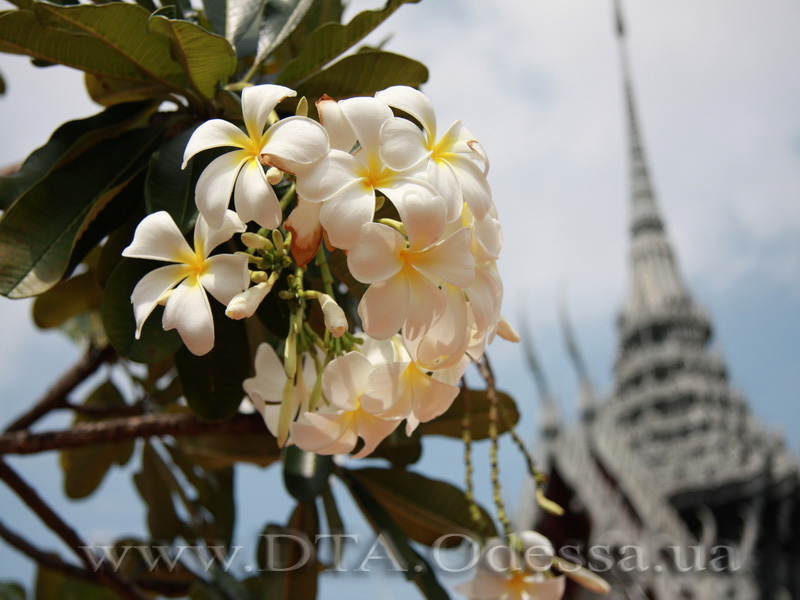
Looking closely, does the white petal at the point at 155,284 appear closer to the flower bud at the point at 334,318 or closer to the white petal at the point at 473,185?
the flower bud at the point at 334,318

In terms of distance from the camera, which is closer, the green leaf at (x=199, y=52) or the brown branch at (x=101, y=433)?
the green leaf at (x=199, y=52)

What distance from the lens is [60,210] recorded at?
3.32 feet

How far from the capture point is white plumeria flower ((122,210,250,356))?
60cm

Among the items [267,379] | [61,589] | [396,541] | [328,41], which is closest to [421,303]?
[267,379]

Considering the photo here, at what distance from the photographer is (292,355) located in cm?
68

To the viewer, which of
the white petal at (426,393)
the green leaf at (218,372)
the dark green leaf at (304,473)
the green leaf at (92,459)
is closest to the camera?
the white petal at (426,393)

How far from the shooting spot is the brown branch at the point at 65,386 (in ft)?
5.74

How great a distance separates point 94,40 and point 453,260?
63 cm

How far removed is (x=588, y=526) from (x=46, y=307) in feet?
29.1

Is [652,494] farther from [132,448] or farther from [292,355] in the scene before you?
[292,355]

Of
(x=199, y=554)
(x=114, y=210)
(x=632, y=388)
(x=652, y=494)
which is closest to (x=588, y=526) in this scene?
(x=652, y=494)

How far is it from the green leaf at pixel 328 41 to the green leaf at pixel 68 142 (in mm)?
228

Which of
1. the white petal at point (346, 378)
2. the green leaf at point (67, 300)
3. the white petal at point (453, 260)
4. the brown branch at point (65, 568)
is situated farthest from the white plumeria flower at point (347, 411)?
the brown branch at point (65, 568)

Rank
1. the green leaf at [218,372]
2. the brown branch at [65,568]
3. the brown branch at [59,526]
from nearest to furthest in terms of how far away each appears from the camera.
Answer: the green leaf at [218,372]
the brown branch at [59,526]
the brown branch at [65,568]
